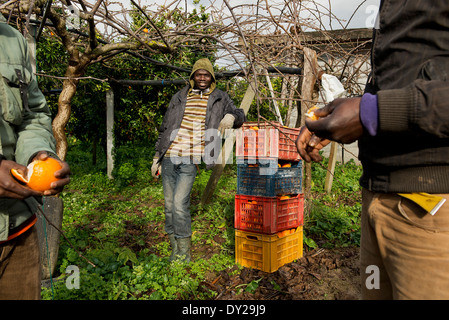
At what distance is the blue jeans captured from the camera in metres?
3.85

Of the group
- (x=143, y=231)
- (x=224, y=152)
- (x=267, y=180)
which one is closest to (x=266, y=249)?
(x=267, y=180)

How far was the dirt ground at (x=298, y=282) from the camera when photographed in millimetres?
3318

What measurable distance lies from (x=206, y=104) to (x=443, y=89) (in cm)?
335

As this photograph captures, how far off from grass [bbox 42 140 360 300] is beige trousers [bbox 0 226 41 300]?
0.65 feet

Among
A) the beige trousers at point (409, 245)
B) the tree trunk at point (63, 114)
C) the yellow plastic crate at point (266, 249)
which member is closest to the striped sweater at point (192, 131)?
the yellow plastic crate at point (266, 249)

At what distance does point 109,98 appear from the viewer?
750 centimetres

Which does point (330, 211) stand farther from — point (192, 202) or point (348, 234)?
point (192, 202)

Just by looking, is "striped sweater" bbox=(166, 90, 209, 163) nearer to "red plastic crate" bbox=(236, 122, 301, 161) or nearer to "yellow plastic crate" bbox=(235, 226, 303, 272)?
"red plastic crate" bbox=(236, 122, 301, 161)

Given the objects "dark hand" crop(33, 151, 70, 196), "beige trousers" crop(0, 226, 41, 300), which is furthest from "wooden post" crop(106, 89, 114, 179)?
"dark hand" crop(33, 151, 70, 196)

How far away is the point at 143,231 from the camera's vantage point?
201 inches

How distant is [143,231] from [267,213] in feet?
7.55

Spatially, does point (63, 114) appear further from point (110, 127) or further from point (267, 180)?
point (110, 127)

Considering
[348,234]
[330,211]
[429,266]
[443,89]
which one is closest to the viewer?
[443,89]
